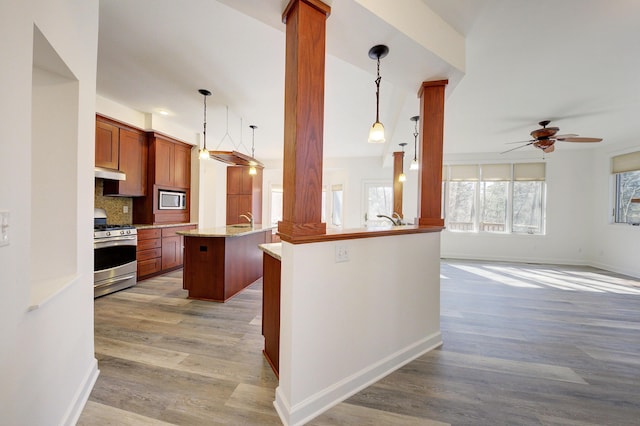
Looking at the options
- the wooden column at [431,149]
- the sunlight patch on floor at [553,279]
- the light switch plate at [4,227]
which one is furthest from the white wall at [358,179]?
the light switch plate at [4,227]

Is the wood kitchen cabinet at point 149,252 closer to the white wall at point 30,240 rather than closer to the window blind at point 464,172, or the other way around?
the white wall at point 30,240

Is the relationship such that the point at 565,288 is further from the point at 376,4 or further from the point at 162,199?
the point at 162,199

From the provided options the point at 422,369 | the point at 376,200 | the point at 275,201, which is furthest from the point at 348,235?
the point at 275,201

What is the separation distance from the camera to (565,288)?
4.05 metres

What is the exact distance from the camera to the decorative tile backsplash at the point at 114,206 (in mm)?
4078

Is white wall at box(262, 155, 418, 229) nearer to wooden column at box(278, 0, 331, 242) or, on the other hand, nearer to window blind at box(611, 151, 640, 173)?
window blind at box(611, 151, 640, 173)

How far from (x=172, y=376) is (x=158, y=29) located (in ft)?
9.37

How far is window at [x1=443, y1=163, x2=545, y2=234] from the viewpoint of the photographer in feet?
19.9

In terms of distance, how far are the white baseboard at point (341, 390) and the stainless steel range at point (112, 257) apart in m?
3.17

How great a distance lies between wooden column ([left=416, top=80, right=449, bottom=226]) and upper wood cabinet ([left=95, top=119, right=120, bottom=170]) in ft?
14.6

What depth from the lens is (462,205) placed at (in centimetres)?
640

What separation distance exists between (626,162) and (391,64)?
6300 mm

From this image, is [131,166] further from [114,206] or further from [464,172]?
[464,172]

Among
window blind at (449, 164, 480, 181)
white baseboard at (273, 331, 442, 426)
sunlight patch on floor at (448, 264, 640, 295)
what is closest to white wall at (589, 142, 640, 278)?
sunlight patch on floor at (448, 264, 640, 295)
